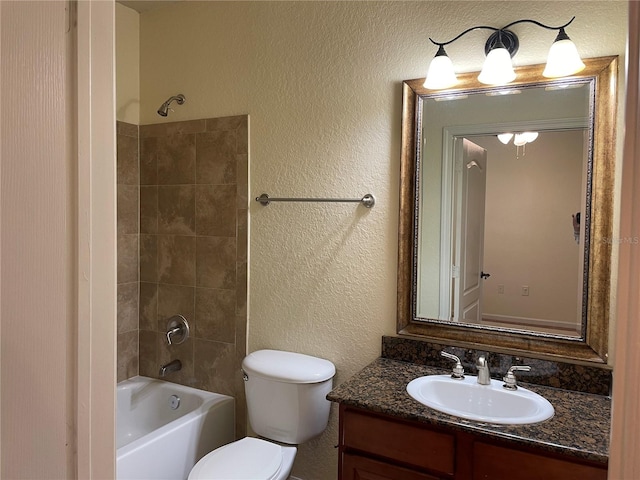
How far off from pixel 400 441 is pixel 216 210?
151 centimetres

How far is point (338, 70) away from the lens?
7.06 feet

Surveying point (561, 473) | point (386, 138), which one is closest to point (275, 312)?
point (386, 138)

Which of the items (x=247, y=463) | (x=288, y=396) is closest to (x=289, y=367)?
(x=288, y=396)

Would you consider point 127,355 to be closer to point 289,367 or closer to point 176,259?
point 176,259

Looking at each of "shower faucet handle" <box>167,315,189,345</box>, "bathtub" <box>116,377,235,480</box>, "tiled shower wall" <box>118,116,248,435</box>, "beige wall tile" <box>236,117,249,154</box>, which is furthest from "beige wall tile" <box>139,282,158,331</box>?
"beige wall tile" <box>236,117,249,154</box>

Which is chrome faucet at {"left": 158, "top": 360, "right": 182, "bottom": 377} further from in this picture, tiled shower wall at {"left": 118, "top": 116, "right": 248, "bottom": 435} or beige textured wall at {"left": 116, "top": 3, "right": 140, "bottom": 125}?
beige textured wall at {"left": 116, "top": 3, "right": 140, "bottom": 125}

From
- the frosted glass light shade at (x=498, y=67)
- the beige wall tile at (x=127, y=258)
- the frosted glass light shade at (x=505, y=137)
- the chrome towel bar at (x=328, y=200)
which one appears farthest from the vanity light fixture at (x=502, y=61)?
the beige wall tile at (x=127, y=258)

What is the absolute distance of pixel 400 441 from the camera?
1568 millimetres

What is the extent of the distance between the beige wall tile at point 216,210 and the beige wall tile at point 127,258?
47cm

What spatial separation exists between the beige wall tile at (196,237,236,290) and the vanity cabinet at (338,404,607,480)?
3.51ft

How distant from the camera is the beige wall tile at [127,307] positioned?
2.69 metres

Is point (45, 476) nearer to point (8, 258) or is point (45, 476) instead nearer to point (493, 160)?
point (8, 258)

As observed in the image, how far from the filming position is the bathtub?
78.6 inches

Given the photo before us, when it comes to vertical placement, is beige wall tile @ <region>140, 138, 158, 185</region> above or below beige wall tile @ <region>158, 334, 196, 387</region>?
above
